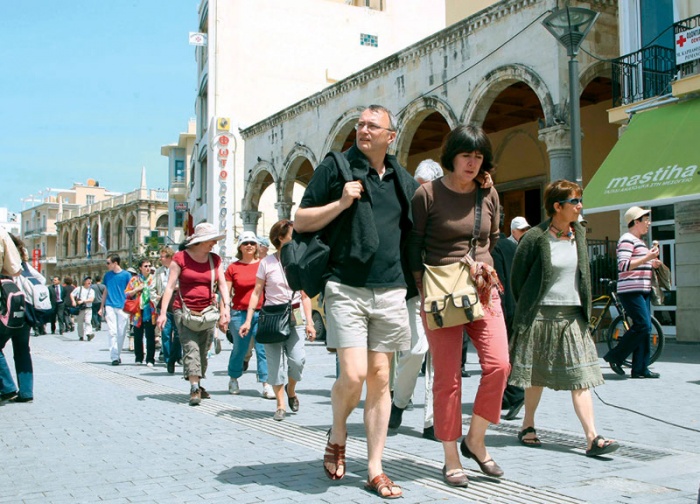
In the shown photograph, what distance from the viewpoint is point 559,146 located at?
15.1m

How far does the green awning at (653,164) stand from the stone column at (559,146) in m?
1.23

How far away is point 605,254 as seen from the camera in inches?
605

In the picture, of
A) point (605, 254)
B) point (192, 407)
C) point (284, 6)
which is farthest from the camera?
point (284, 6)

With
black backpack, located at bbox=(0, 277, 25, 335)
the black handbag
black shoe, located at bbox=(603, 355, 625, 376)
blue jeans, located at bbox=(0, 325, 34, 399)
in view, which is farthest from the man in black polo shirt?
black shoe, located at bbox=(603, 355, 625, 376)

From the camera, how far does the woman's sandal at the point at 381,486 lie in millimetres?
3852

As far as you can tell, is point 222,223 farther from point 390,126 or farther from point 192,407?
point 390,126

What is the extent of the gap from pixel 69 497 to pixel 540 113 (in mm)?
20881

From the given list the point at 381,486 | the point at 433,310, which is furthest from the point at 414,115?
the point at 381,486

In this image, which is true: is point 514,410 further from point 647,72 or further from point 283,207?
point 283,207

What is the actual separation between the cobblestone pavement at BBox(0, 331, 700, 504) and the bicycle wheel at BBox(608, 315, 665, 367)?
674 millimetres

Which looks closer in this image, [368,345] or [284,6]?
[368,345]

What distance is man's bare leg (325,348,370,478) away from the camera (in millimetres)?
4094

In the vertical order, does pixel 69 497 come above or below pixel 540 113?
below

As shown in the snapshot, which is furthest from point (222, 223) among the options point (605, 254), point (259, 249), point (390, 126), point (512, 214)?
point (390, 126)
